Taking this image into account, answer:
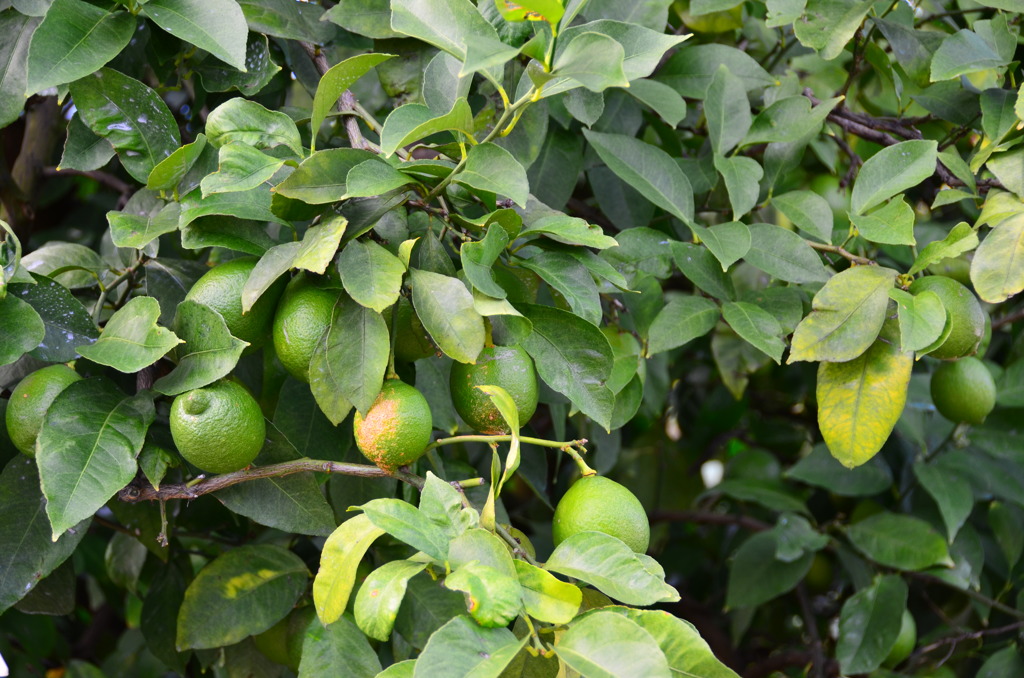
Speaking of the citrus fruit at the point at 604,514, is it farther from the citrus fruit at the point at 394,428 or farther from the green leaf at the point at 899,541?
the green leaf at the point at 899,541

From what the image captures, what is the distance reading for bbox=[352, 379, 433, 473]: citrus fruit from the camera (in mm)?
701

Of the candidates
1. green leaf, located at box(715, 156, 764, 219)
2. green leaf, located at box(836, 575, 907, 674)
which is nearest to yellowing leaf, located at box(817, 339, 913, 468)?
green leaf, located at box(715, 156, 764, 219)

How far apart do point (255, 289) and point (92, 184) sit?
1317 mm

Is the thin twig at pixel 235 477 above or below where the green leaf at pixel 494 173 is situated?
below

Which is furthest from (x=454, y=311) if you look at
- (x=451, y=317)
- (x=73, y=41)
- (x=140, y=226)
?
(x=73, y=41)

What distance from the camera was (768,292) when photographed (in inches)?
39.7

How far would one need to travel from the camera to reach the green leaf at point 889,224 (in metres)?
0.92

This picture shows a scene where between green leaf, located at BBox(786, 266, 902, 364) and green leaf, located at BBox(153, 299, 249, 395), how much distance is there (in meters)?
0.53

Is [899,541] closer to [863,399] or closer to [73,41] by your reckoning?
[863,399]

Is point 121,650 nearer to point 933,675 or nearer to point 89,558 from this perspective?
point 89,558

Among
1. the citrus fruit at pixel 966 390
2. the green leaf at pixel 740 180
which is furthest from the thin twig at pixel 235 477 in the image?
the citrus fruit at pixel 966 390

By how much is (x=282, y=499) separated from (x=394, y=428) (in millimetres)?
206

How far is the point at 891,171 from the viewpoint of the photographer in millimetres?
976

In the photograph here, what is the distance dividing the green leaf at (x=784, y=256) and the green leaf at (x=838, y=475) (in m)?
0.59
